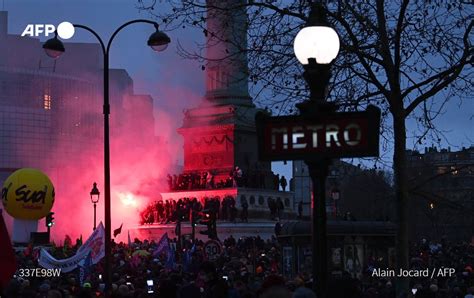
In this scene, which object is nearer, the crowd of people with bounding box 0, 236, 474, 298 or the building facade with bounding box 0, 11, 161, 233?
the crowd of people with bounding box 0, 236, 474, 298

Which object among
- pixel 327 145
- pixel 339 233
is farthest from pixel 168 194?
pixel 327 145

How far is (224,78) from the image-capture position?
2874 inches

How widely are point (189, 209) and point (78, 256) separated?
122ft

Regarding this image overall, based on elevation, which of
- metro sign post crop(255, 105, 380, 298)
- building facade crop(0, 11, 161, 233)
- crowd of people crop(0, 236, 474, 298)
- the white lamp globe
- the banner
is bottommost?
crowd of people crop(0, 236, 474, 298)

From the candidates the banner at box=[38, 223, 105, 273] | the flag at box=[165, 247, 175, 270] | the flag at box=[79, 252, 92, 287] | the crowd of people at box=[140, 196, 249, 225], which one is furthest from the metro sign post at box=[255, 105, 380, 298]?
the crowd of people at box=[140, 196, 249, 225]

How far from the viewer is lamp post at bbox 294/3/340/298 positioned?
11.0 m

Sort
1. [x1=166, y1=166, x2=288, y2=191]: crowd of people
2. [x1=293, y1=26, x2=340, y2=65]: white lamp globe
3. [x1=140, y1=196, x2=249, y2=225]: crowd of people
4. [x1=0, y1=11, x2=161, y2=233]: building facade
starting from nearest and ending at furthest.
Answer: [x1=293, y1=26, x2=340, y2=65]: white lamp globe → [x1=140, y1=196, x2=249, y2=225]: crowd of people → [x1=166, y1=166, x2=288, y2=191]: crowd of people → [x1=0, y1=11, x2=161, y2=233]: building facade

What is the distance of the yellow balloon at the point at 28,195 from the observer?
31.0 meters

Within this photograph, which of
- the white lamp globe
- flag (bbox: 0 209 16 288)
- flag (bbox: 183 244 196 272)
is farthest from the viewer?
flag (bbox: 183 244 196 272)

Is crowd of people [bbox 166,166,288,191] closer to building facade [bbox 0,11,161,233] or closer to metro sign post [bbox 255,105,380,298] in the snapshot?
metro sign post [bbox 255,105,380,298]

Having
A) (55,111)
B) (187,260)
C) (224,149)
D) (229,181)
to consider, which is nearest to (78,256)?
(187,260)

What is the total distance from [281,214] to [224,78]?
10196mm

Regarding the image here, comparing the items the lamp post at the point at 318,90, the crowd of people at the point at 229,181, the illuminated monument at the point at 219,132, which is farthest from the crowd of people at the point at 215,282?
the illuminated monument at the point at 219,132

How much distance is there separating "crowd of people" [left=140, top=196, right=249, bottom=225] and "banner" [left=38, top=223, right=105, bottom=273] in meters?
33.1
